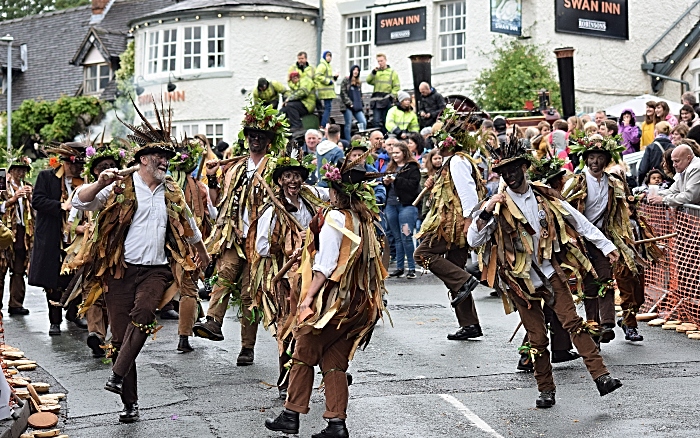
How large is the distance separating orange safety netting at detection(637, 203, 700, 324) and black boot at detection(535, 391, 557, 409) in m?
3.82

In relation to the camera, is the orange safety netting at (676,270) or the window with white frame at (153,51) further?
the window with white frame at (153,51)

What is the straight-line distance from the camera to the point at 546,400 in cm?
848

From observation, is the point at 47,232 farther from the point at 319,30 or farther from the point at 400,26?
the point at 319,30

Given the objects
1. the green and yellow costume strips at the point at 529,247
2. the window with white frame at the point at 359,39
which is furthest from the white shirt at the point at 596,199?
the window with white frame at the point at 359,39

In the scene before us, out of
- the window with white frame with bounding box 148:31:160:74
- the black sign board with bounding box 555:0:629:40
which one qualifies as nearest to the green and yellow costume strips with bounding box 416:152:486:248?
the black sign board with bounding box 555:0:629:40

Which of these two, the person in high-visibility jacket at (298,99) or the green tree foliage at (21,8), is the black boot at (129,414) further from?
the green tree foliage at (21,8)

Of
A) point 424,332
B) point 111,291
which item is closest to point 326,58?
point 424,332

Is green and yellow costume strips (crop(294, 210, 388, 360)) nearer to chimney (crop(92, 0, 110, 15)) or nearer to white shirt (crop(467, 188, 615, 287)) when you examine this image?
white shirt (crop(467, 188, 615, 287))

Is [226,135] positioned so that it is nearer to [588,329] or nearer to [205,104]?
[205,104]

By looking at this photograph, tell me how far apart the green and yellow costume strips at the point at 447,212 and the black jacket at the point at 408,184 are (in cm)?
474

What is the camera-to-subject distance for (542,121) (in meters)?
19.5

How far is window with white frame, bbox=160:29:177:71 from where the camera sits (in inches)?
1358

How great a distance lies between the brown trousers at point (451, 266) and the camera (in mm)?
11539

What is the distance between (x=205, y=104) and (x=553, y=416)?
2649 centimetres
